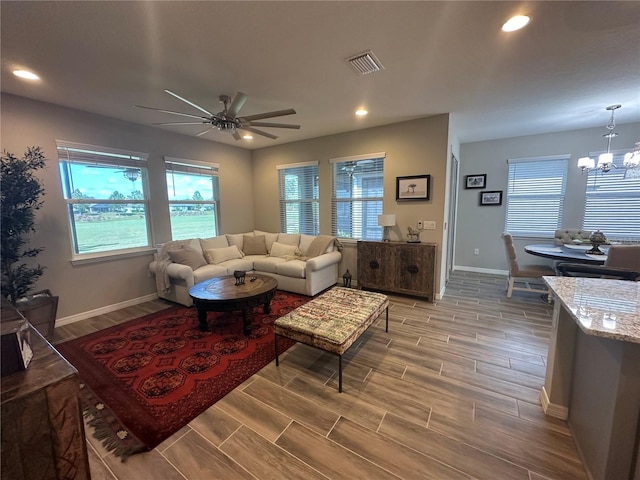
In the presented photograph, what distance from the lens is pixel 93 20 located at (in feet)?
5.82

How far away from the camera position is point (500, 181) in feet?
17.0

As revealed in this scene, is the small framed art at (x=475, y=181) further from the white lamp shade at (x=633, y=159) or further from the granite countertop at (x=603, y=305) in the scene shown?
the granite countertop at (x=603, y=305)

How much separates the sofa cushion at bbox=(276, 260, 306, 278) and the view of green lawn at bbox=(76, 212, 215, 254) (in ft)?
6.53

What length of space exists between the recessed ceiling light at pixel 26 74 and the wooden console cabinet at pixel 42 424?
2.98m

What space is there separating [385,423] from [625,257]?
321 centimetres

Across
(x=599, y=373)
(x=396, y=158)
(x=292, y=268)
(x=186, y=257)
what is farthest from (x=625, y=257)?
(x=186, y=257)

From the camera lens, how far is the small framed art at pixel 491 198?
5.20 metres

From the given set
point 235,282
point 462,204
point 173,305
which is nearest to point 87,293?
point 173,305

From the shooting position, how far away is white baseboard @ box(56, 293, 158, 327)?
334 centimetres

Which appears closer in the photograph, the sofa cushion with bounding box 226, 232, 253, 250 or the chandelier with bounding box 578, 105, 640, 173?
the chandelier with bounding box 578, 105, 640, 173

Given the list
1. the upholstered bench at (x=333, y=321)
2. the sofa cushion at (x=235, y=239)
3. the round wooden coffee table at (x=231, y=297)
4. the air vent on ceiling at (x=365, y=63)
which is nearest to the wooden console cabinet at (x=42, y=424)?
the upholstered bench at (x=333, y=321)

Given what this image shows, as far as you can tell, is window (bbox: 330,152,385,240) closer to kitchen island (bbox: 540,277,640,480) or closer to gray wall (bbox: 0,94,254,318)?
gray wall (bbox: 0,94,254,318)

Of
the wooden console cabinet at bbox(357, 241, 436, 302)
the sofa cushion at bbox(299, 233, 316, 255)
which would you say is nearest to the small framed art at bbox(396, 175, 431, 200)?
the wooden console cabinet at bbox(357, 241, 436, 302)

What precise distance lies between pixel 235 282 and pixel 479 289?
13.5 feet
